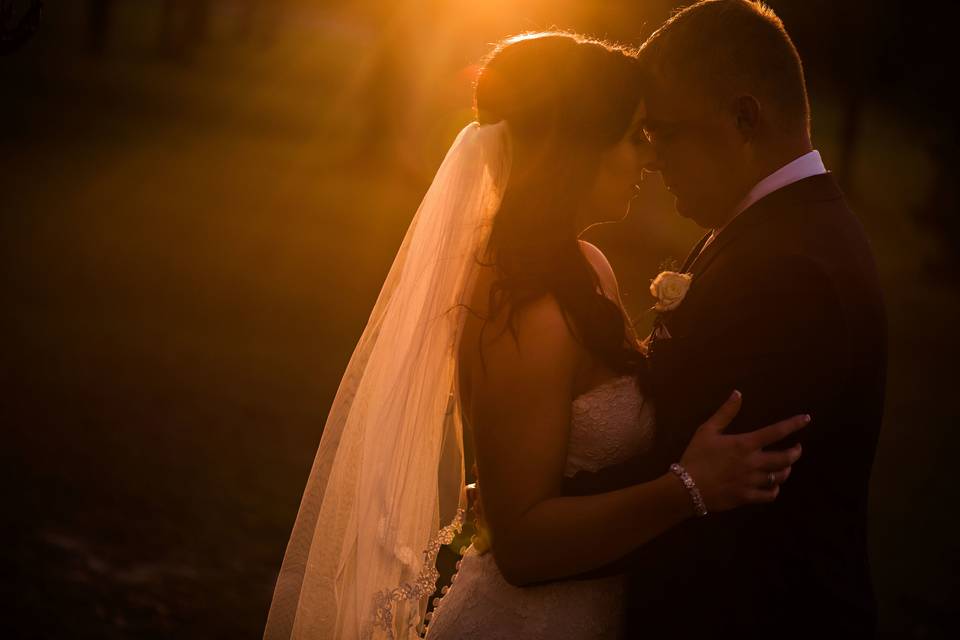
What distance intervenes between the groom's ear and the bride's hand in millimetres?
1015

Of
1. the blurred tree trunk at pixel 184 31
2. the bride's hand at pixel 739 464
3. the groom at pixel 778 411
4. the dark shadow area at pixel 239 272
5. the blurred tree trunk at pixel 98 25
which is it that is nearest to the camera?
the bride's hand at pixel 739 464

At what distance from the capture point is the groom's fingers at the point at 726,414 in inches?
124

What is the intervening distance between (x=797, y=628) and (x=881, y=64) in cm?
1894

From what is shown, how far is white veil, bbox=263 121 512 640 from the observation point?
353 centimetres

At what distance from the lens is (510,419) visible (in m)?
3.15

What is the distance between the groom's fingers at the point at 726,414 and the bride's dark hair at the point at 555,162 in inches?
14.1

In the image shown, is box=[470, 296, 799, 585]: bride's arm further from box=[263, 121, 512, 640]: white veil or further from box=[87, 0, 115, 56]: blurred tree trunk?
box=[87, 0, 115, 56]: blurred tree trunk

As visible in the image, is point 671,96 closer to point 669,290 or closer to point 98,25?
point 669,290

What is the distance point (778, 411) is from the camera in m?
3.18

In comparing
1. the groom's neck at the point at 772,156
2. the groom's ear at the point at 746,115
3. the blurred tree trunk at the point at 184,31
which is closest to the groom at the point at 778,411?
the groom's neck at the point at 772,156

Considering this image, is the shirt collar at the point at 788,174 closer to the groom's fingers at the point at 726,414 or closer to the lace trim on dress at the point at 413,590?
the groom's fingers at the point at 726,414

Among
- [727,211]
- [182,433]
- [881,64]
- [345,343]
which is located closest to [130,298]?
[345,343]

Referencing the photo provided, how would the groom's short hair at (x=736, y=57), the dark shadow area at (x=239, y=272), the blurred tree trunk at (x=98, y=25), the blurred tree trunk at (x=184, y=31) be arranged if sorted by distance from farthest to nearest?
the blurred tree trunk at (x=184, y=31)
the blurred tree trunk at (x=98, y=25)
the dark shadow area at (x=239, y=272)
the groom's short hair at (x=736, y=57)

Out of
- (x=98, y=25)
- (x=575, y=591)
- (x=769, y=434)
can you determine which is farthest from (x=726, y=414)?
(x=98, y=25)
